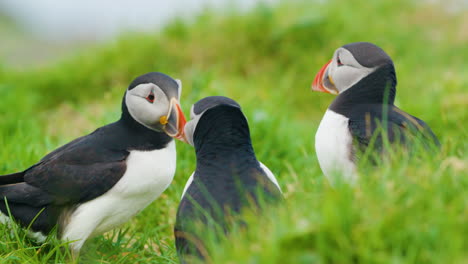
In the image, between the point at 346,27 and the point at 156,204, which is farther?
the point at 346,27

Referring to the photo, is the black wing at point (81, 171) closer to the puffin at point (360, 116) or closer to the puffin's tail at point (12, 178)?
the puffin's tail at point (12, 178)

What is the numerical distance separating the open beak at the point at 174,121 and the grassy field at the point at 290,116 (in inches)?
31.7

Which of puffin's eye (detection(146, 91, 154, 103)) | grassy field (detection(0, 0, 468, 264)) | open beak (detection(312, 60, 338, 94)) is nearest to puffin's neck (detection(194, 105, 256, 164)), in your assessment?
grassy field (detection(0, 0, 468, 264))

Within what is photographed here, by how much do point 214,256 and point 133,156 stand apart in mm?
1461

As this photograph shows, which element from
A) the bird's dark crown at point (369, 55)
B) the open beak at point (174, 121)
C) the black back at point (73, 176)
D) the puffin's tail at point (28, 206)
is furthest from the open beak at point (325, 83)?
the puffin's tail at point (28, 206)

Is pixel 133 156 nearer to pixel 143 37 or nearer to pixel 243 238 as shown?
pixel 243 238

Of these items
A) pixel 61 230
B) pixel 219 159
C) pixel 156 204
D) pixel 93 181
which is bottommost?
pixel 156 204

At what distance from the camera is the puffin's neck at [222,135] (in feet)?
11.2

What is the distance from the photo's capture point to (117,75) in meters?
8.58

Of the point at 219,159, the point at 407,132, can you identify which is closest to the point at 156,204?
the point at 219,159

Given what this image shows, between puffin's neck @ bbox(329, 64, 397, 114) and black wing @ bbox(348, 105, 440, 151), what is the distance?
7 centimetres

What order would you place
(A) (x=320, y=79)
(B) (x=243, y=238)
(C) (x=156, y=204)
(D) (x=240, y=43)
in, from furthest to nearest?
(D) (x=240, y=43) → (C) (x=156, y=204) → (A) (x=320, y=79) → (B) (x=243, y=238)

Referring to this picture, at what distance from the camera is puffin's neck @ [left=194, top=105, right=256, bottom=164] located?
11.2 feet

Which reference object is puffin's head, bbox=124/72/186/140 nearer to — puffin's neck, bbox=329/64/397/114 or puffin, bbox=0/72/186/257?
puffin, bbox=0/72/186/257
